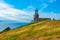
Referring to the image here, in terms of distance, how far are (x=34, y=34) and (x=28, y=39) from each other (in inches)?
192

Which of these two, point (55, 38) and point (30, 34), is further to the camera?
point (30, 34)

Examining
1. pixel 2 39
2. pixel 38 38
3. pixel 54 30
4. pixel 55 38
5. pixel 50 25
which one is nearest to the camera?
pixel 55 38

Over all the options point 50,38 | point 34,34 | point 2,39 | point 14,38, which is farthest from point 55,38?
point 2,39

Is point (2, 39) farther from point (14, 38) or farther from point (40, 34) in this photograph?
point (40, 34)

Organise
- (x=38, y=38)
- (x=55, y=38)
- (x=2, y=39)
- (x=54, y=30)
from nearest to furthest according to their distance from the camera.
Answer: (x=55, y=38)
(x=38, y=38)
(x=54, y=30)
(x=2, y=39)

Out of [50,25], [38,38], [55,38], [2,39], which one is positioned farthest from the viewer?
[50,25]

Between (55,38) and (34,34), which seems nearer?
(55,38)

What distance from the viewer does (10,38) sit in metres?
61.8

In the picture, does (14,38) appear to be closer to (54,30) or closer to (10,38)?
(10,38)

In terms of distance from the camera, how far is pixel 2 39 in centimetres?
6297

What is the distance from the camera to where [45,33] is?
57.3 meters

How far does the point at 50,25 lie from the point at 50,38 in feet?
53.7

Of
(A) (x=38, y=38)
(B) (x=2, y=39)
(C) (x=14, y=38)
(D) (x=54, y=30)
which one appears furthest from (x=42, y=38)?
(B) (x=2, y=39)

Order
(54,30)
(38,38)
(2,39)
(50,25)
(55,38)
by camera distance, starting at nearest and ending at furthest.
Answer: (55,38) < (38,38) < (54,30) < (2,39) < (50,25)
